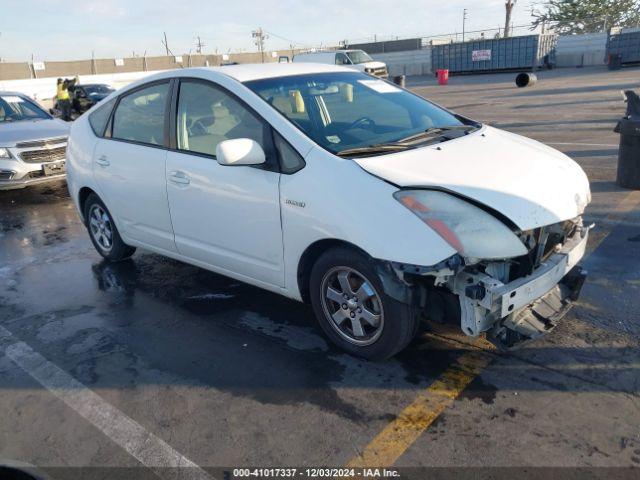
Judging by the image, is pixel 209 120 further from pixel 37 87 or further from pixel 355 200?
pixel 37 87

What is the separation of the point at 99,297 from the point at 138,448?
2306 millimetres

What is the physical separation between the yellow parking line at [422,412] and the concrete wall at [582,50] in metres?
34.5

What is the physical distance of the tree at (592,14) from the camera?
49250mm

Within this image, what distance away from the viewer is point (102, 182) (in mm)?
5090

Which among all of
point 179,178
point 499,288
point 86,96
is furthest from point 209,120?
point 86,96

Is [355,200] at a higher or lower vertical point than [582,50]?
lower

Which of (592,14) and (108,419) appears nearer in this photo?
(108,419)

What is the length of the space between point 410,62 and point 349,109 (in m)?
39.8

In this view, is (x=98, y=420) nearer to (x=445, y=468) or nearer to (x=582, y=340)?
(x=445, y=468)

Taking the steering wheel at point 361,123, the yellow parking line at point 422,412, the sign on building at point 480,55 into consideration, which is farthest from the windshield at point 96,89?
the sign on building at point 480,55

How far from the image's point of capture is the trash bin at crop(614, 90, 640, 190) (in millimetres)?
6648

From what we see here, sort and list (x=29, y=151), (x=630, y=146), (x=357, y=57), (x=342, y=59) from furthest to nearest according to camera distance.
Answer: (x=357, y=57), (x=342, y=59), (x=29, y=151), (x=630, y=146)

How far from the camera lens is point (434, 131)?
4.05m

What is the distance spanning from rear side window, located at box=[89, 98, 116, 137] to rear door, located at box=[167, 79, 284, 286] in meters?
1.24
